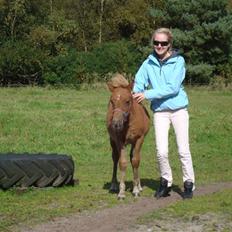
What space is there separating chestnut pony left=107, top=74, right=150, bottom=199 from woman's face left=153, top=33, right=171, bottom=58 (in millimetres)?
609

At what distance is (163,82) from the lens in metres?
7.94

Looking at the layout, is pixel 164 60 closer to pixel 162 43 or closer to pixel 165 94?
pixel 162 43

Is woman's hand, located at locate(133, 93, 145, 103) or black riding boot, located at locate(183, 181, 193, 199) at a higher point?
woman's hand, located at locate(133, 93, 145, 103)

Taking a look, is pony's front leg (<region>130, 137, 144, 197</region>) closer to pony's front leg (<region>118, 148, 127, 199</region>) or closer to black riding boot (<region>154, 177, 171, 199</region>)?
pony's front leg (<region>118, 148, 127, 199</region>)

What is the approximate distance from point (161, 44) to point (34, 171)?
2624mm

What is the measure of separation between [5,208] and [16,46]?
109ft

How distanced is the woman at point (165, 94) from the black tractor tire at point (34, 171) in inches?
60.2

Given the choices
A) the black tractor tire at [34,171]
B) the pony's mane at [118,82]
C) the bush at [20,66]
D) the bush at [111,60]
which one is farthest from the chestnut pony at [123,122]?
the bush at [111,60]

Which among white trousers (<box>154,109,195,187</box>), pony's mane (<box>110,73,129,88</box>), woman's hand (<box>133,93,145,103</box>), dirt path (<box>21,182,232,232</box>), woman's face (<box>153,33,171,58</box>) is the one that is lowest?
dirt path (<box>21,182,232,232</box>)

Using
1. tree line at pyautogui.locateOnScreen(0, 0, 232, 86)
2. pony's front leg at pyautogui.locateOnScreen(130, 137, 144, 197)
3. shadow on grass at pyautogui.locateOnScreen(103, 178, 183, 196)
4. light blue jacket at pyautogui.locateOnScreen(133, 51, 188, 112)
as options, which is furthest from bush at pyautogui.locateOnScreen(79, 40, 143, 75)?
light blue jacket at pyautogui.locateOnScreen(133, 51, 188, 112)

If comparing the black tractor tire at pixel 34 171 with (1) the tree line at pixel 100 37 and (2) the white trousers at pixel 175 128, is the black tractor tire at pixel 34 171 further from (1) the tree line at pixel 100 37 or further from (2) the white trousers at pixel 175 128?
(1) the tree line at pixel 100 37

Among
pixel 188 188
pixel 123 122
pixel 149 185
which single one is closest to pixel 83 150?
pixel 149 185

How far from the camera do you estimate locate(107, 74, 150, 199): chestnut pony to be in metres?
7.68

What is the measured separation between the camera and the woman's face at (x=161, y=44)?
787 centimetres
